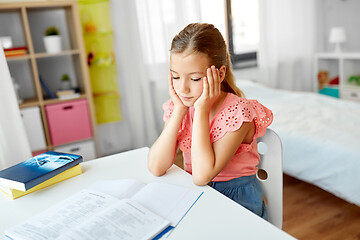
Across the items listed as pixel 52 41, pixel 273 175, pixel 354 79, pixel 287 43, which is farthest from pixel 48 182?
pixel 354 79

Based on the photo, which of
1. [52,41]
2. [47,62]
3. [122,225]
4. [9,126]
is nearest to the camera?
[122,225]

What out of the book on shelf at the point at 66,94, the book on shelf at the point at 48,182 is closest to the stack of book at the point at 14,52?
the book on shelf at the point at 66,94

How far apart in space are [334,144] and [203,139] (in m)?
1.23

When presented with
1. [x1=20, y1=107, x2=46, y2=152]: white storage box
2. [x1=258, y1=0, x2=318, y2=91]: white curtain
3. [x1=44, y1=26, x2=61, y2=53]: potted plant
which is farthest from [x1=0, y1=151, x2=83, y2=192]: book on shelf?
[x1=258, y1=0, x2=318, y2=91]: white curtain

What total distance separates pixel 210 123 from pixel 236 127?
107 mm

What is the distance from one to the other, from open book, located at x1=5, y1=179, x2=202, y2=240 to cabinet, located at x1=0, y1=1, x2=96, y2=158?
1689 millimetres

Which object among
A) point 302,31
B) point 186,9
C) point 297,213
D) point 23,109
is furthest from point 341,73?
point 23,109

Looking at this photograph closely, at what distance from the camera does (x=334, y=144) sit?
196 cm

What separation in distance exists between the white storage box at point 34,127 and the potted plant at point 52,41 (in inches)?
18.2

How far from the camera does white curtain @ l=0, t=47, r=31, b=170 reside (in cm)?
140

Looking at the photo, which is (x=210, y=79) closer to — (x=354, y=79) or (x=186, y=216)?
(x=186, y=216)

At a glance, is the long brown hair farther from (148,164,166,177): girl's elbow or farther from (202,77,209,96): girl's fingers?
(148,164,166,177): girl's elbow

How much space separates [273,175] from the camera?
1.13 meters

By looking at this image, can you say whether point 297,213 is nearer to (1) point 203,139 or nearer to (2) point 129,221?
(1) point 203,139
